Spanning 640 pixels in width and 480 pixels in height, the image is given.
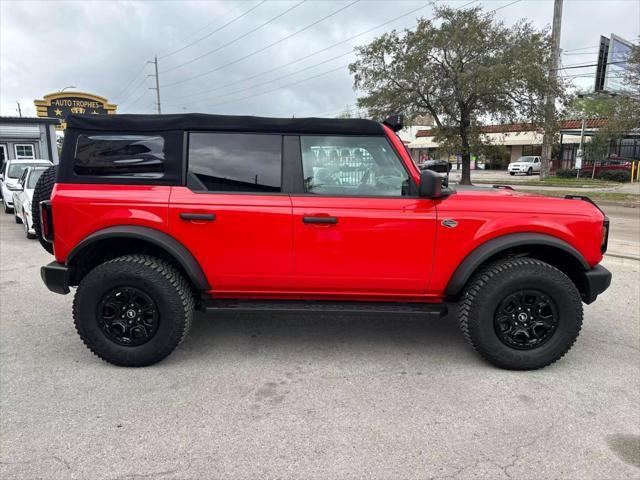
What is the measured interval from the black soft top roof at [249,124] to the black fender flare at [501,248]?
3.79ft

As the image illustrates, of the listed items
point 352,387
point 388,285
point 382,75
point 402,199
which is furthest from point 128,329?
point 382,75

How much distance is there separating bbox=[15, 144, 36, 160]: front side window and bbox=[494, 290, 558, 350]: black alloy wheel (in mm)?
29083

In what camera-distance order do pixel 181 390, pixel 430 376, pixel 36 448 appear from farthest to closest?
pixel 430 376
pixel 181 390
pixel 36 448

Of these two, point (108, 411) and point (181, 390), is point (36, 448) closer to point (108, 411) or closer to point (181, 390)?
point (108, 411)

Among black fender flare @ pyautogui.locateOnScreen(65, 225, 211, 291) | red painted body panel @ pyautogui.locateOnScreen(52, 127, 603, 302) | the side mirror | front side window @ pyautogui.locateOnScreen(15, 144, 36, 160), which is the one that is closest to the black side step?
red painted body panel @ pyautogui.locateOnScreen(52, 127, 603, 302)

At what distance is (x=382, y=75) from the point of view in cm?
2495

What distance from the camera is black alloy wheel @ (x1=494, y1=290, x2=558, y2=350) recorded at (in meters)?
3.37

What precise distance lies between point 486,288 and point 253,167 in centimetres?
195

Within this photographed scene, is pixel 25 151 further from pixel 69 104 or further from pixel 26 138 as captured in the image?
pixel 69 104

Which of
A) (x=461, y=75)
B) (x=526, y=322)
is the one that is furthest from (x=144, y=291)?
(x=461, y=75)

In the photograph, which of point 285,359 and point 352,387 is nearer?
point 352,387

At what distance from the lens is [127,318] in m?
3.43

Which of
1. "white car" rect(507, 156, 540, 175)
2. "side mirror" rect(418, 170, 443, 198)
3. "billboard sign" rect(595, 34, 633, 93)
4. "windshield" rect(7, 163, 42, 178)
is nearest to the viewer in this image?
"side mirror" rect(418, 170, 443, 198)

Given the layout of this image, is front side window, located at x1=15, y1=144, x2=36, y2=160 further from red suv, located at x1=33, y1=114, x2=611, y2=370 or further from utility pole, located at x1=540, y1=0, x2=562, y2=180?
utility pole, located at x1=540, y1=0, x2=562, y2=180
